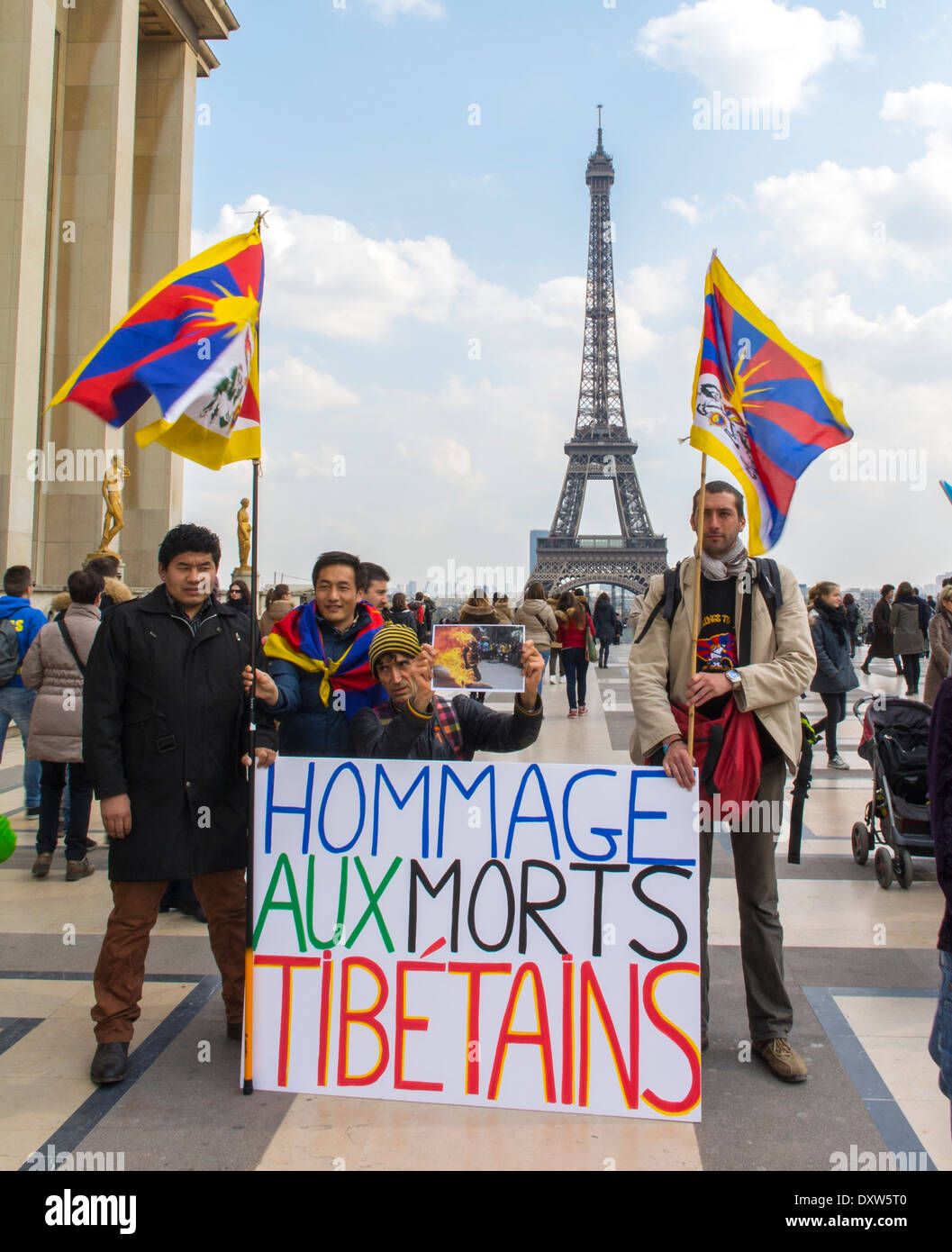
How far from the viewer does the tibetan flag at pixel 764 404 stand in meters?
3.75

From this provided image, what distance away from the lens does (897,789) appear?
5.82 metres

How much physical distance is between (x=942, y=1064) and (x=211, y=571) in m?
2.78

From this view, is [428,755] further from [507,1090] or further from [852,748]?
[852,748]

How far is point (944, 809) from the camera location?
2234mm

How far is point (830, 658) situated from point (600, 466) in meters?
57.1

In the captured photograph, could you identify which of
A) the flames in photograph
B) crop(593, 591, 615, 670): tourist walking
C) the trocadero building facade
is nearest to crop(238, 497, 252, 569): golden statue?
the trocadero building facade

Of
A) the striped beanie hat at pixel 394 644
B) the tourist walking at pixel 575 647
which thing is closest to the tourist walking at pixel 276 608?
the tourist walking at pixel 575 647

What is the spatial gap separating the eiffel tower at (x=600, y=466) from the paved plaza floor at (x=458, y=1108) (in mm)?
53048

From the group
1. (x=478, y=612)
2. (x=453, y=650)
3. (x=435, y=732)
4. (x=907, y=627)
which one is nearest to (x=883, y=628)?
(x=907, y=627)

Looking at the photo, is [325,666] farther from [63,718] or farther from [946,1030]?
[63,718]

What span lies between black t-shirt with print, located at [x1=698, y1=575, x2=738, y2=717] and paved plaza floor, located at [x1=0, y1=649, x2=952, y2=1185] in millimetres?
1261

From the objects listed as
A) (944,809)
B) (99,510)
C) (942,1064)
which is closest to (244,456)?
(944,809)

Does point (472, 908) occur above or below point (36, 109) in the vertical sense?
below

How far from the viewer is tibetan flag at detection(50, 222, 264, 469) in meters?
3.56
